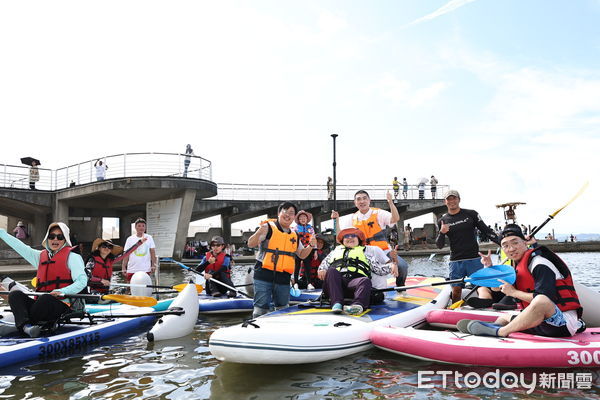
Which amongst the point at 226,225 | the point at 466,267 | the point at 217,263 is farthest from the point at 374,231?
the point at 226,225

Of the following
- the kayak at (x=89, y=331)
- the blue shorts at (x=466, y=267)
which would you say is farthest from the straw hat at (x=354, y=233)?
the kayak at (x=89, y=331)

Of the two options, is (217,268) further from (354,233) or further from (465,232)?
(465,232)

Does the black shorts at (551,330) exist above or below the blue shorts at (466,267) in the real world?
below

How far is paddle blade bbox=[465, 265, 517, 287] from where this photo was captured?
15.4 feet

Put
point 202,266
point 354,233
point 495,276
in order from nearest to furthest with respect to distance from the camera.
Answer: point 495,276, point 354,233, point 202,266

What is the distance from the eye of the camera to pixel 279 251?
5.43 metres

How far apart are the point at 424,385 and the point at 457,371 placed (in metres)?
0.50

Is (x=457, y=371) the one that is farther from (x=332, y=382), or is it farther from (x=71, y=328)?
(x=71, y=328)

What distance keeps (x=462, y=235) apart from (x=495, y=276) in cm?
183

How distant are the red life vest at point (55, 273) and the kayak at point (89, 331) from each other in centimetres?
57

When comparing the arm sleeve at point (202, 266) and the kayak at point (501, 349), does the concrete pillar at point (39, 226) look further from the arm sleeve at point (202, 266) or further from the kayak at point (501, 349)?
the kayak at point (501, 349)

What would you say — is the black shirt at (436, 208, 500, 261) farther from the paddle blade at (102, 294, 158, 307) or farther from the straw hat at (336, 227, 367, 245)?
the paddle blade at (102, 294, 158, 307)

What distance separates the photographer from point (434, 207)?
3073cm

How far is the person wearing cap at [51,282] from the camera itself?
498 cm
